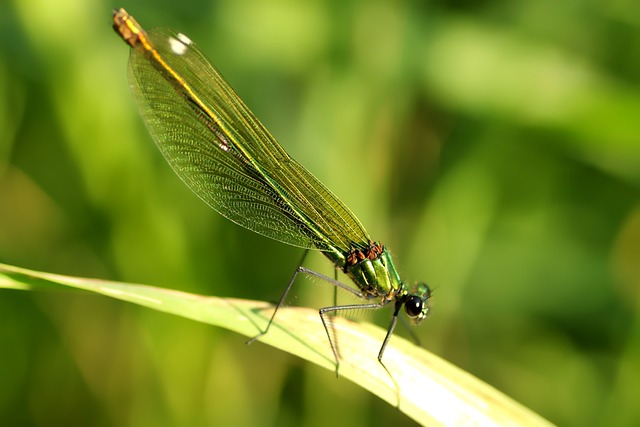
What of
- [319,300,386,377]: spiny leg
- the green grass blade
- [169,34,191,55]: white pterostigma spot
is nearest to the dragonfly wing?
[169,34,191,55]: white pterostigma spot

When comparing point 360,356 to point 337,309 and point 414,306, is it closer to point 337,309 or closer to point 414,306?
point 337,309

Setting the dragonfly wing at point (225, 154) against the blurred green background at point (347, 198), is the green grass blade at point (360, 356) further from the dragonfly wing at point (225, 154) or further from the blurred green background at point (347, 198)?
the blurred green background at point (347, 198)

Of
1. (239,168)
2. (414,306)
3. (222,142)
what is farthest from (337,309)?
(222,142)

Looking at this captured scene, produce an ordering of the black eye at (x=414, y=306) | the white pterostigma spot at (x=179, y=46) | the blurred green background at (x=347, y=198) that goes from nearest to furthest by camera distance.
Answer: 1. the white pterostigma spot at (x=179, y=46)
2. the black eye at (x=414, y=306)
3. the blurred green background at (x=347, y=198)

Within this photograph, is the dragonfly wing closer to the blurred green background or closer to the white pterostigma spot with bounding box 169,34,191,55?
the white pterostigma spot with bounding box 169,34,191,55

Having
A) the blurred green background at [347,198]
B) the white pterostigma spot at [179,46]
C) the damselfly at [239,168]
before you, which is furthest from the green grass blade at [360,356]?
the white pterostigma spot at [179,46]
